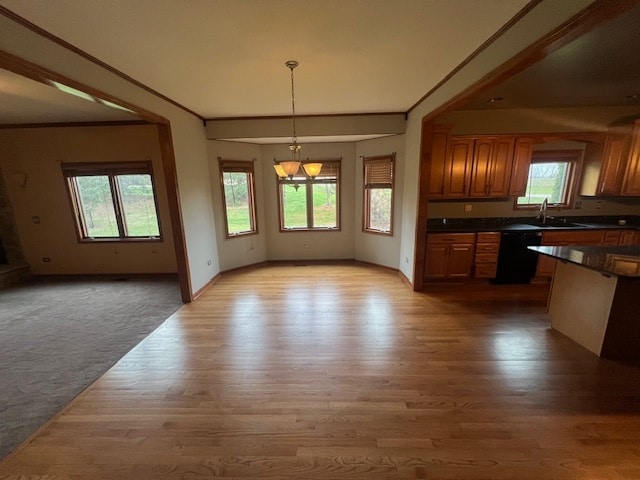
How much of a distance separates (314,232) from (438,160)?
2780 millimetres

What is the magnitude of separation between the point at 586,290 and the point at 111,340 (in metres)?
5.22

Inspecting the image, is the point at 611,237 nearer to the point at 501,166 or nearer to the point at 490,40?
the point at 501,166

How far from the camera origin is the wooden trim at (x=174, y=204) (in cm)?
349

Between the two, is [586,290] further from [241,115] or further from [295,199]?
[241,115]

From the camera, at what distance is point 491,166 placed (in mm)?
4207

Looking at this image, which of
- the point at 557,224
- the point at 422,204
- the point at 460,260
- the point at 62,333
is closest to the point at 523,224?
the point at 557,224

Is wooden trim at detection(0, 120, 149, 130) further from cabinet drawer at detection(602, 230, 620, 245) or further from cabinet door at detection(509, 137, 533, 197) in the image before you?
cabinet drawer at detection(602, 230, 620, 245)

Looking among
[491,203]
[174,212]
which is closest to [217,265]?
[174,212]

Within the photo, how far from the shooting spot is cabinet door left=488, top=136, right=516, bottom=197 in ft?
13.6

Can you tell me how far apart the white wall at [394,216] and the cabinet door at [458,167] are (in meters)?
0.74

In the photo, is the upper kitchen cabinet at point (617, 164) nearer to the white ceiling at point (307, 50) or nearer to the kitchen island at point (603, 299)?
the white ceiling at point (307, 50)

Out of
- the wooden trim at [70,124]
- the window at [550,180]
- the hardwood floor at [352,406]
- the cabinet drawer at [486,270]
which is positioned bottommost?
the hardwood floor at [352,406]

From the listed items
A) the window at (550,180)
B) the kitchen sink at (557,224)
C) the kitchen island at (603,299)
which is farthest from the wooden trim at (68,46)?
the kitchen sink at (557,224)

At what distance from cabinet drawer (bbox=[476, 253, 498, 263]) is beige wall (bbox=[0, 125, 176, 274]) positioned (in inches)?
218
